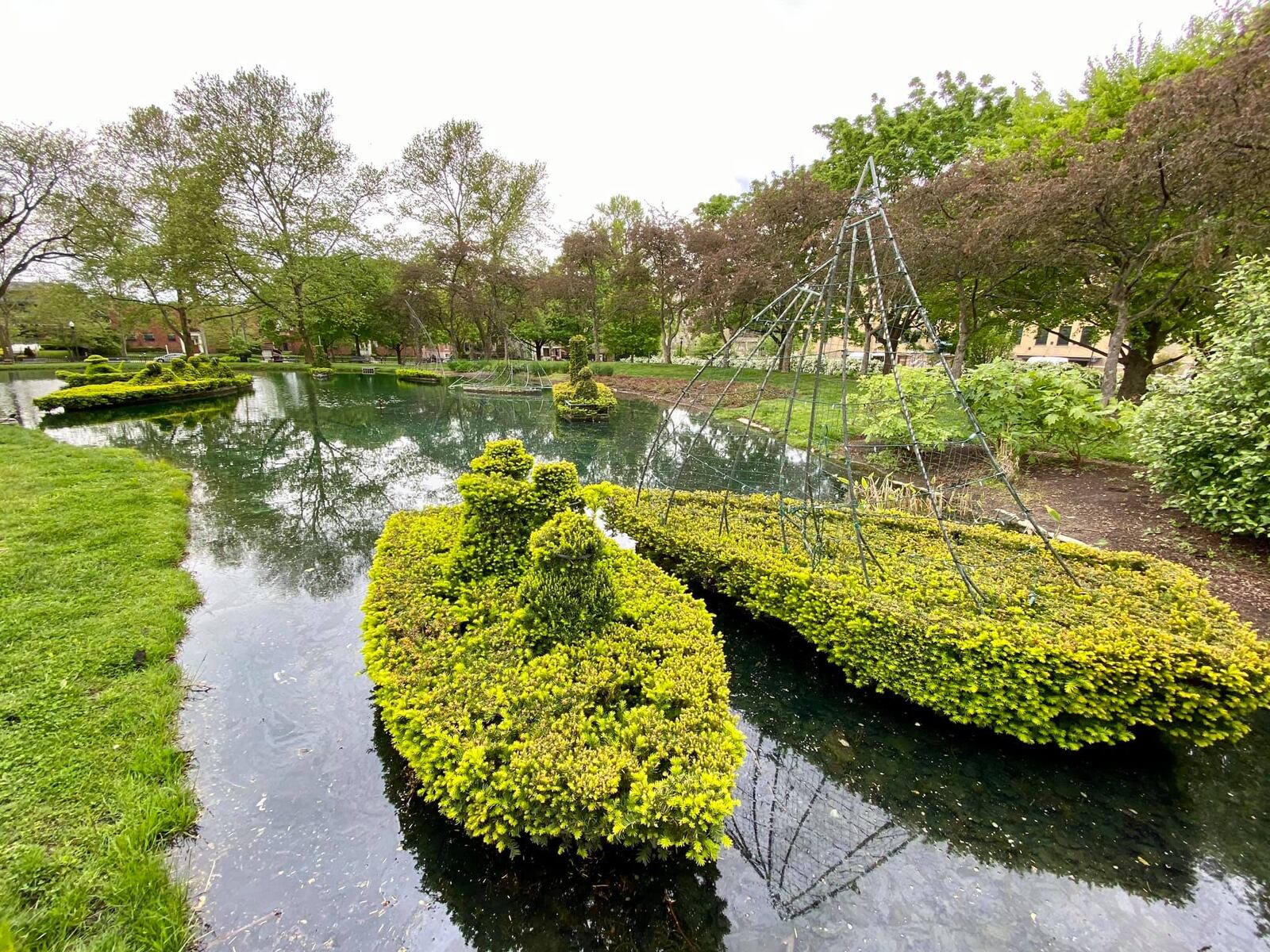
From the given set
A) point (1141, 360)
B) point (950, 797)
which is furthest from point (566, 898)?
point (1141, 360)

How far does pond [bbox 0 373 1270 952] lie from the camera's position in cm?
218

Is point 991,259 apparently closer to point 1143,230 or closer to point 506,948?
point 1143,230

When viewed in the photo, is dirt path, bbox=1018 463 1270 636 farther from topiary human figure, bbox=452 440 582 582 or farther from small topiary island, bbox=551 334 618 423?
small topiary island, bbox=551 334 618 423

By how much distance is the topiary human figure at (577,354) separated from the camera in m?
18.2

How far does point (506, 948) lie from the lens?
2.09 meters

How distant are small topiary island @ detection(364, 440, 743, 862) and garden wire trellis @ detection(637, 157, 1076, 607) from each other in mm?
1722

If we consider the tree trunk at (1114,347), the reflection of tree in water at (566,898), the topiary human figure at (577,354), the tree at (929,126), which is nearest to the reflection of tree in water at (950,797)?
the reflection of tree in water at (566,898)

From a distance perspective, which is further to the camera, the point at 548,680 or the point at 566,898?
the point at 548,680

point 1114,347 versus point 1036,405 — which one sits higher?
point 1114,347

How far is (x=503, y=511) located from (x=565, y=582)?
119cm

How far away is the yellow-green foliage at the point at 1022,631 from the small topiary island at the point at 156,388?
2130cm

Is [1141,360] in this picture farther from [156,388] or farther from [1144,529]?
[156,388]

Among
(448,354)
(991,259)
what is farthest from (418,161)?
(991,259)

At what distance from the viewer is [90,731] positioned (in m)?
2.96
